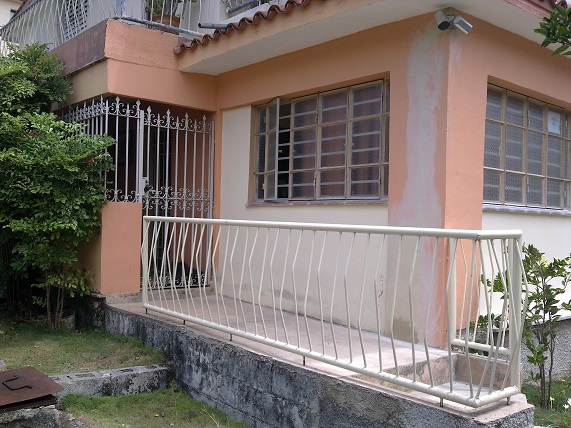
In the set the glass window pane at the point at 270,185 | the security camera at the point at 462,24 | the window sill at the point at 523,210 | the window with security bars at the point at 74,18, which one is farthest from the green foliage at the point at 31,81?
the window sill at the point at 523,210

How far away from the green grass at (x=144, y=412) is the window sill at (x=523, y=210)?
3.12m

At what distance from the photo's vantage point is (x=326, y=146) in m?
6.06

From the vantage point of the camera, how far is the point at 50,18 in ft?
29.0

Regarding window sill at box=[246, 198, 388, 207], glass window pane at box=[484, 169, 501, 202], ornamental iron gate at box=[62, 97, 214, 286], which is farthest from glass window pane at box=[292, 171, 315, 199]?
glass window pane at box=[484, 169, 501, 202]

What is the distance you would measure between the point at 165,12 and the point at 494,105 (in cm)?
432

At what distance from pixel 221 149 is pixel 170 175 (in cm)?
116

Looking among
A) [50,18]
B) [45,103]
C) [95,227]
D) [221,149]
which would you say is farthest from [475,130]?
[50,18]

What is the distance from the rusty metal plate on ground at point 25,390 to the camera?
3840mm

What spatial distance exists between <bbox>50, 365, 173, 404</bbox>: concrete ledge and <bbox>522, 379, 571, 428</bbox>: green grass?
3.05m

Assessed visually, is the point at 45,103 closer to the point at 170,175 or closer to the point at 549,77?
the point at 170,175

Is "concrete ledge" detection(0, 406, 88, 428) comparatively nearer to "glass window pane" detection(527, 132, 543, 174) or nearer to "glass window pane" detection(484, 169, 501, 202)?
"glass window pane" detection(484, 169, 501, 202)

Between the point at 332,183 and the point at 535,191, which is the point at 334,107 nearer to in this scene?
the point at 332,183

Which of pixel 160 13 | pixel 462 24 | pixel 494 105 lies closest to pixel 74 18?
pixel 160 13

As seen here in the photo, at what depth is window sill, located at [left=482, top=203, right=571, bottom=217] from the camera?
17.9 feet
